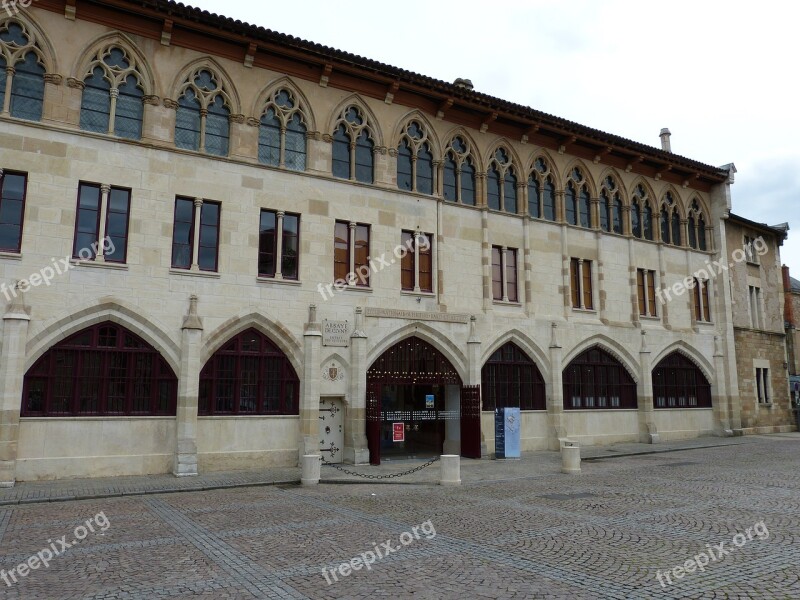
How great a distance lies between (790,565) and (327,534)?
21.4ft

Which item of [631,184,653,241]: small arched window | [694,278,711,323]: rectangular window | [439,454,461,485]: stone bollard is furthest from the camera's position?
[694,278,711,323]: rectangular window

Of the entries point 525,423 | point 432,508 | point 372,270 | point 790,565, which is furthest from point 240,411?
point 790,565

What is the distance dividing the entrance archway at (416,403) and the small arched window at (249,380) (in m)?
2.58

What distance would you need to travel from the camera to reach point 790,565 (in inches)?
309

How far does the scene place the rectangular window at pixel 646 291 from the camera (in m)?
26.2

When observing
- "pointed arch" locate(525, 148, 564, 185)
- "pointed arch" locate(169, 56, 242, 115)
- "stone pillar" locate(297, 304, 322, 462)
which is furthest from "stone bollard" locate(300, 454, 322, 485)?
"pointed arch" locate(525, 148, 564, 185)

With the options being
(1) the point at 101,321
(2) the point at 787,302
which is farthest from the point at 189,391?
(2) the point at 787,302

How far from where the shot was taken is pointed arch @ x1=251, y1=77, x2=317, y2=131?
1839 cm

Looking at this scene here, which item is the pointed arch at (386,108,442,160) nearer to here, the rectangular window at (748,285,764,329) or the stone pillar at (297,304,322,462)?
the stone pillar at (297,304,322,462)

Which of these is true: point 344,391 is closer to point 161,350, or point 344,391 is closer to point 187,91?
point 161,350

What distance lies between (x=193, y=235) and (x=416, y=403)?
36.7 feet

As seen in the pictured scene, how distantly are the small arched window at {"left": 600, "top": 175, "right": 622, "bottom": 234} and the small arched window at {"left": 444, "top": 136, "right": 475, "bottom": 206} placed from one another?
266 inches

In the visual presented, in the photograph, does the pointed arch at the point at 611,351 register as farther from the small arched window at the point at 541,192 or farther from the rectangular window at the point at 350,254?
the rectangular window at the point at 350,254

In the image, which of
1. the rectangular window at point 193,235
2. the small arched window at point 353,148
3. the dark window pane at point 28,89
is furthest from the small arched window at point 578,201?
the dark window pane at point 28,89
